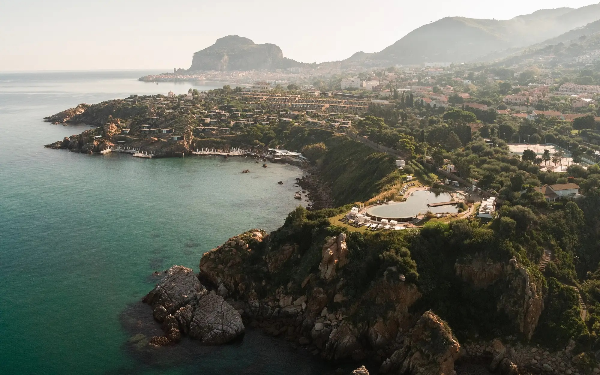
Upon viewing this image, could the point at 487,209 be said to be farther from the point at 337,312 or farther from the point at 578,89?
the point at 578,89

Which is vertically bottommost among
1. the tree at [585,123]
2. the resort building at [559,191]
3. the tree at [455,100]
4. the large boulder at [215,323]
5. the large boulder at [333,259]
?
the large boulder at [215,323]

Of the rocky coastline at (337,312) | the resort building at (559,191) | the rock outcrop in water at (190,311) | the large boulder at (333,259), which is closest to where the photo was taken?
the rocky coastline at (337,312)

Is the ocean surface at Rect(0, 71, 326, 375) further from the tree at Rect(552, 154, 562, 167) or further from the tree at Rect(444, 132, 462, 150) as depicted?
the tree at Rect(552, 154, 562, 167)

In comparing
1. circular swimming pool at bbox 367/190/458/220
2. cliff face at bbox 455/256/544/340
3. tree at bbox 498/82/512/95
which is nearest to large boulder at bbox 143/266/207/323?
circular swimming pool at bbox 367/190/458/220

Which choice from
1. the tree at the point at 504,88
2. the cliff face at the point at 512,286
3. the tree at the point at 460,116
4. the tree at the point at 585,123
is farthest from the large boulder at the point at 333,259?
the tree at the point at 504,88

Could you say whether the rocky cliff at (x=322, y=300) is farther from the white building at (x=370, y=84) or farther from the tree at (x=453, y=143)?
the white building at (x=370, y=84)

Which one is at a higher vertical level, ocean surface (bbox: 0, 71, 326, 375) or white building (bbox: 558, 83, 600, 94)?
white building (bbox: 558, 83, 600, 94)

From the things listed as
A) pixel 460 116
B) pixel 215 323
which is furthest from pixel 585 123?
pixel 215 323
